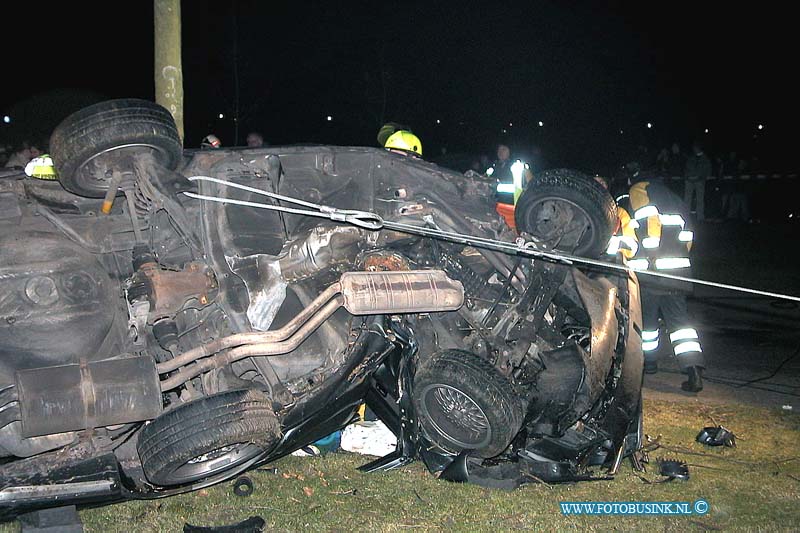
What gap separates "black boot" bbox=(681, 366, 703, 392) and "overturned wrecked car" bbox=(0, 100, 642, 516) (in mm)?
1951

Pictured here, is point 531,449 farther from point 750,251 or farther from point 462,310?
point 750,251

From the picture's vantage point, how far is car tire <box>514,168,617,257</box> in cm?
489

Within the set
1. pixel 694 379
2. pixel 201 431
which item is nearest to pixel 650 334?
pixel 694 379

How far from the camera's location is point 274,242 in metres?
4.36

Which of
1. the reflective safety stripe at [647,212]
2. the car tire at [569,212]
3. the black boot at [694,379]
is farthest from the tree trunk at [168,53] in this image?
the black boot at [694,379]

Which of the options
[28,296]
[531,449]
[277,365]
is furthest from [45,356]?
[531,449]

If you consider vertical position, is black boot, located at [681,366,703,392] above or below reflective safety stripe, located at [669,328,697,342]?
below

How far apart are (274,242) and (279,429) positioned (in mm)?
1104

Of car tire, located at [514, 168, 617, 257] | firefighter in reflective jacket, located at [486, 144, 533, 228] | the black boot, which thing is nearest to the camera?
car tire, located at [514, 168, 617, 257]

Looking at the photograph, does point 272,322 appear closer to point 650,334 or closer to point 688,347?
point 688,347

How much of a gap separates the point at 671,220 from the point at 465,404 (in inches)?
147

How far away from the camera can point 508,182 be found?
6.29 m

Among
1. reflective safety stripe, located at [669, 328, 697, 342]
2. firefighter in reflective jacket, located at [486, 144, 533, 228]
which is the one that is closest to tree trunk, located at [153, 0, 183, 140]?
firefighter in reflective jacket, located at [486, 144, 533, 228]

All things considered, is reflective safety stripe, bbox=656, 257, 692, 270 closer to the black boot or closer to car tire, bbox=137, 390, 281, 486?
the black boot
